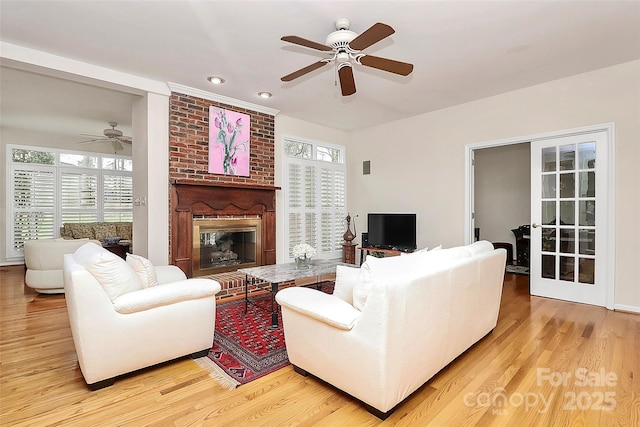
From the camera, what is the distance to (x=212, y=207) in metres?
4.19

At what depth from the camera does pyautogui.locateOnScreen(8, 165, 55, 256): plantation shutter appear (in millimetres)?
6223

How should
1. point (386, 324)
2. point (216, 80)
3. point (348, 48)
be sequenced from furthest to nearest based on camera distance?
point (216, 80)
point (348, 48)
point (386, 324)

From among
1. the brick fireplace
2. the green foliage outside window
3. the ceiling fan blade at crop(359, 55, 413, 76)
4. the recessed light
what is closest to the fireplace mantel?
the brick fireplace

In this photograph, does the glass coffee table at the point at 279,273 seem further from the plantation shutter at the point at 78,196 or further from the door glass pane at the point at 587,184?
the plantation shutter at the point at 78,196

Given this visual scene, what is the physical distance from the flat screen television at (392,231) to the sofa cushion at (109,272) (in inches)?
153

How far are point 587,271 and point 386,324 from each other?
3511mm

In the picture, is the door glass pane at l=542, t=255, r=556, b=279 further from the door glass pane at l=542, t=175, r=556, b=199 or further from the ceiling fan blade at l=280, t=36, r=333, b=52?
the ceiling fan blade at l=280, t=36, r=333, b=52

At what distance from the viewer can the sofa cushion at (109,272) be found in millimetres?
1948

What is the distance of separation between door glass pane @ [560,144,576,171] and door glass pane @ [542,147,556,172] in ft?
0.28

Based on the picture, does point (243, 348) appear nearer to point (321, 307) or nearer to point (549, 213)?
point (321, 307)

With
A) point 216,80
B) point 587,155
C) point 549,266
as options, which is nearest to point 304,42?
point 216,80

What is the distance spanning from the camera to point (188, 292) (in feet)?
7.27

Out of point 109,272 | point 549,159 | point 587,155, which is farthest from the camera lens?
point 549,159

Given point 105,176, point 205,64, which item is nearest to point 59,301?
point 205,64
